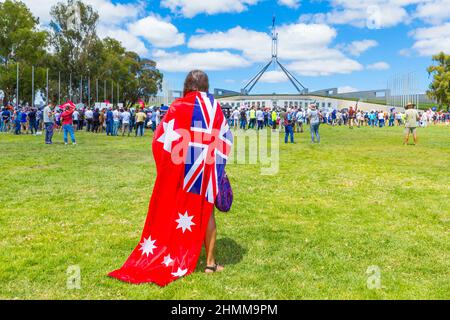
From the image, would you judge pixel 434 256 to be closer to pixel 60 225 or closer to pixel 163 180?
pixel 163 180

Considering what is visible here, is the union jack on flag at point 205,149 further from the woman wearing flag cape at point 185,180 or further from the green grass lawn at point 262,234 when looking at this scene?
the green grass lawn at point 262,234

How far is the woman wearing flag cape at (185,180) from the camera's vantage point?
422cm

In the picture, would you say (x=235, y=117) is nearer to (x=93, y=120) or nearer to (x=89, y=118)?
(x=93, y=120)

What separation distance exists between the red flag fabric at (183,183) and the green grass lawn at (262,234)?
342 mm

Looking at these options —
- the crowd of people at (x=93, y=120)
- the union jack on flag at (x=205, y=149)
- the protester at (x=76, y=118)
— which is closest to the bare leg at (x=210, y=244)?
the union jack on flag at (x=205, y=149)

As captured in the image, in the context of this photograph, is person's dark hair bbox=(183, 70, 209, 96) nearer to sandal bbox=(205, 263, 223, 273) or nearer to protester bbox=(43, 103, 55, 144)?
Answer: sandal bbox=(205, 263, 223, 273)

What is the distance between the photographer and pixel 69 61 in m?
57.2

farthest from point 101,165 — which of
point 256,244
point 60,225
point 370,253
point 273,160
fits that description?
point 370,253

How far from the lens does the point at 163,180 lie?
4.27 meters

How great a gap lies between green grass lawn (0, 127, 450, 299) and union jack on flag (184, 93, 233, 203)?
87 cm

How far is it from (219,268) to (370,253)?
176cm

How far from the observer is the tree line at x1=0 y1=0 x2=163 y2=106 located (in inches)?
1667

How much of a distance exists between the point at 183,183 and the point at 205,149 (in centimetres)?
40

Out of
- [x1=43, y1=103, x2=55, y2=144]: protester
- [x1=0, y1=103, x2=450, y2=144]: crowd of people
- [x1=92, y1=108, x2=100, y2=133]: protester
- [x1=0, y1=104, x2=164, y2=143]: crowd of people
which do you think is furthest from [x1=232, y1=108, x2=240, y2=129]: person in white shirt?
[x1=43, y1=103, x2=55, y2=144]: protester
